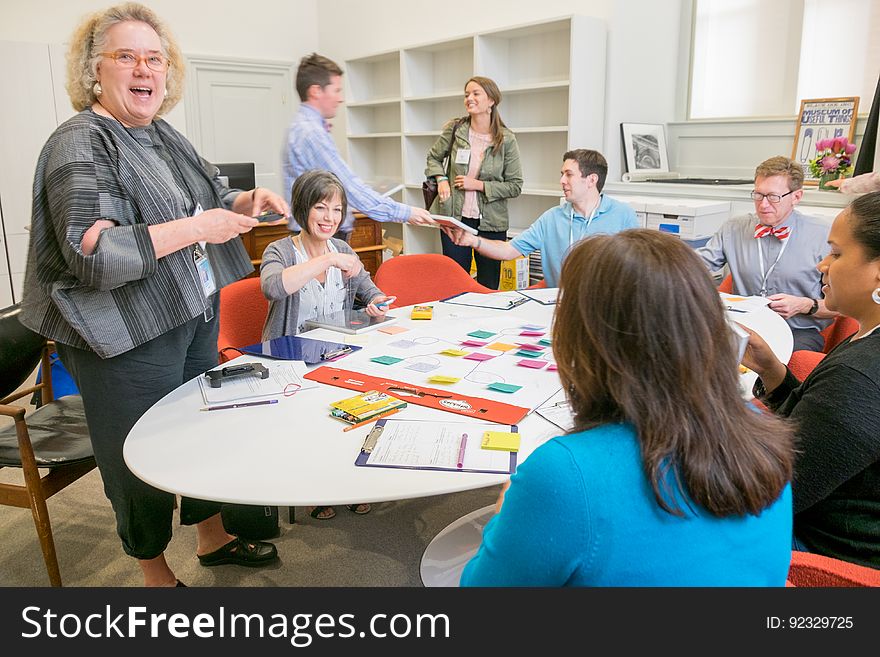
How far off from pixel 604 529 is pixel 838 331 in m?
2.41

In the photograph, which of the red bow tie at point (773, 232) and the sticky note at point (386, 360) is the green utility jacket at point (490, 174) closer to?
the red bow tie at point (773, 232)

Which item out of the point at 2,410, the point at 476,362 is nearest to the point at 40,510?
the point at 2,410

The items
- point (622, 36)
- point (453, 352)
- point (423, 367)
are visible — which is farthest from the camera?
point (622, 36)

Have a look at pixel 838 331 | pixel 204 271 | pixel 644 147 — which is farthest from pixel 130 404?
pixel 644 147

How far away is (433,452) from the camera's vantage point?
1.46 meters

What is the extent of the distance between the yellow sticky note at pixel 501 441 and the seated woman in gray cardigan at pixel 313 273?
1.14 meters

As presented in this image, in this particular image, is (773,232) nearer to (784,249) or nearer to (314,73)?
(784,249)

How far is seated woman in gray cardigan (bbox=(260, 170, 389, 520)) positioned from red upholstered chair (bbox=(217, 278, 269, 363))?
0.35 feet

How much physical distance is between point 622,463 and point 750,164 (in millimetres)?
4578

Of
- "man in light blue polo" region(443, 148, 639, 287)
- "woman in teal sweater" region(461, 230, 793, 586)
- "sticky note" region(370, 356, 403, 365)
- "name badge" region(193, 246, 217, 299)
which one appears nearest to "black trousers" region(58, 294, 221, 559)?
"name badge" region(193, 246, 217, 299)

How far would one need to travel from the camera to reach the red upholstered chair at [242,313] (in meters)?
2.61

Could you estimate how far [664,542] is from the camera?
2.76 ft

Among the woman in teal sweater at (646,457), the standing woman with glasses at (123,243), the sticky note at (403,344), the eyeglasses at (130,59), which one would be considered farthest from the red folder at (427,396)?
the eyeglasses at (130,59)

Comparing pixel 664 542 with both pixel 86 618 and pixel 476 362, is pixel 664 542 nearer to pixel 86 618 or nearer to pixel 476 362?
pixel 86 618
